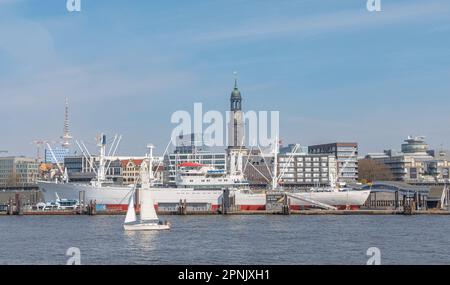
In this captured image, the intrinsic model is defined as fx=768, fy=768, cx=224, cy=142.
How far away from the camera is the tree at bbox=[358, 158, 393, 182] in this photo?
14638 cm

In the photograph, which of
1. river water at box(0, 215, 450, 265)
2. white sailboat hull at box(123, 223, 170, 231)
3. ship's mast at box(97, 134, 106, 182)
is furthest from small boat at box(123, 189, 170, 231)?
ship's mast at box(97, 134, 106, 182)

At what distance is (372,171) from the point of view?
147375 millimetres

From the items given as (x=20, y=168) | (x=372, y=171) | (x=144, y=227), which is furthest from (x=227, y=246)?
(x=20, y=168)

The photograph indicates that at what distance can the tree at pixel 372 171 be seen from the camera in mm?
146375

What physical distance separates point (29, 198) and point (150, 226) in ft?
205

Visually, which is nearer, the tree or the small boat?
the small boat

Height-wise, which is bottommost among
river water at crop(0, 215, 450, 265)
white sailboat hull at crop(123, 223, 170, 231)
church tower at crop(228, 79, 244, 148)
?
river water at crop(0, 215, 450, 265)

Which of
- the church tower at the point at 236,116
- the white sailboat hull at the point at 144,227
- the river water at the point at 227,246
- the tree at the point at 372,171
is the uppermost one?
the church tower at the point at 236,116

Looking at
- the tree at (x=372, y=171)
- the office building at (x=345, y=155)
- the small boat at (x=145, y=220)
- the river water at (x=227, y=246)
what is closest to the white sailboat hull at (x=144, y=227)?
the small boat at (x=145, y=220)

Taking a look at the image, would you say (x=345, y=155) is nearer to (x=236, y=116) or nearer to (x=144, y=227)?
(x=236, y=116)

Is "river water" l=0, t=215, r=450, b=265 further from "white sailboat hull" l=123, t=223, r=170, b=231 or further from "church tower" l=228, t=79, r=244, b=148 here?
"church tower" l=228, t=79, r=244, b=148

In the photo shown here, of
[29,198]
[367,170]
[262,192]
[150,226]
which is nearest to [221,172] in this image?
[262,192]

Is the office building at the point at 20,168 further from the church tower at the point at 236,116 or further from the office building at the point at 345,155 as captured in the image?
the office building at the point at 345,155

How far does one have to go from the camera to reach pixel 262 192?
307ft
